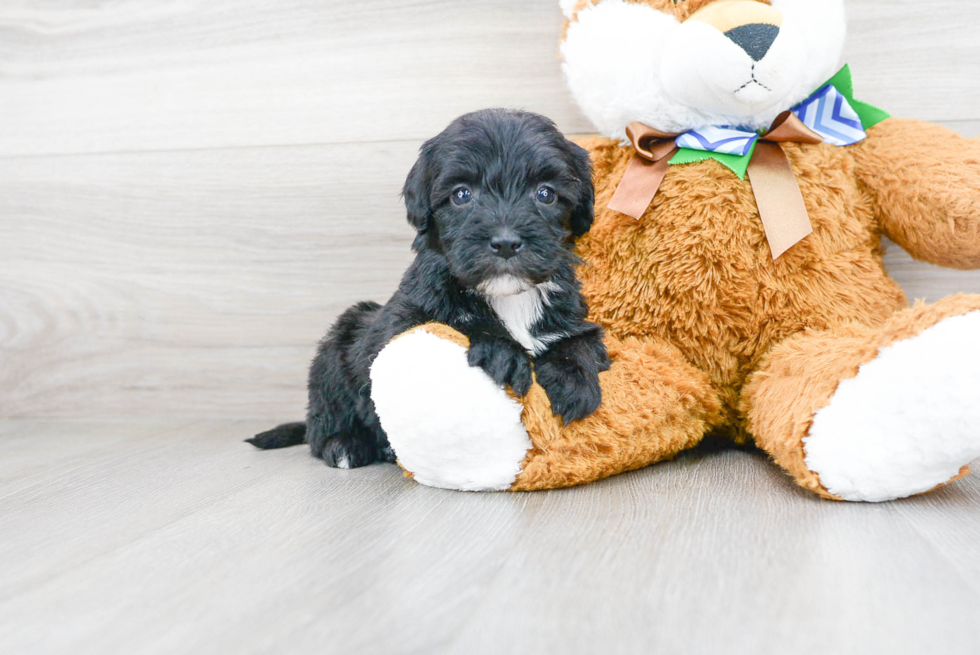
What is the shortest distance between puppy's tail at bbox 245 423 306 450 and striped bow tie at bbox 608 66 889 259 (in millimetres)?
955

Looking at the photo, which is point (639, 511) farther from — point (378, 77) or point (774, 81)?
point (378, 77)

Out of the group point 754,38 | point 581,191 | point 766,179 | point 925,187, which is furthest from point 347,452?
point 925,187

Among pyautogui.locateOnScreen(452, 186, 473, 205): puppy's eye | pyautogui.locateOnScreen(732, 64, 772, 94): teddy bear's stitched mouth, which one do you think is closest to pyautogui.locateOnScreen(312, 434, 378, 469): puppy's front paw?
pyautogui.locateOnScreen(452, 186, 473, 205): puppy's eye

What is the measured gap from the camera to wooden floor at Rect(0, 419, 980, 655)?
76cm

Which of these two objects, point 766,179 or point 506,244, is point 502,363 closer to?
point 506,244

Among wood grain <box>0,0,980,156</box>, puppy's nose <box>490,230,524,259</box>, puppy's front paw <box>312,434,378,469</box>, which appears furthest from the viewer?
wood grain <box>0,0,980,156</box>

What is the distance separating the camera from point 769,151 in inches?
56.9

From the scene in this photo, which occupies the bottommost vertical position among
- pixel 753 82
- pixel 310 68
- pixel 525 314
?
pixel 525 314

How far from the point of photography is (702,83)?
53.3 inches

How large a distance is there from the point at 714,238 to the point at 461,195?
51 cm

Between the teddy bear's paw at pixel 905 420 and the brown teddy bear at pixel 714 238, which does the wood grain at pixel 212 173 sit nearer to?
the brown teddy bear at pixel 714 238

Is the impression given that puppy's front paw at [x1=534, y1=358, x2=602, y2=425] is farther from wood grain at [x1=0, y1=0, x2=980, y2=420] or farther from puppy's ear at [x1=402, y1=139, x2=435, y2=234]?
wood grain at [x1=0, y1=0, x2=980, y2=420]

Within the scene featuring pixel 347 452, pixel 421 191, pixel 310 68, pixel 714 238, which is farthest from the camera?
pixel 310 68

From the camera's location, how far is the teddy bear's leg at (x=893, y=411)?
103cm
